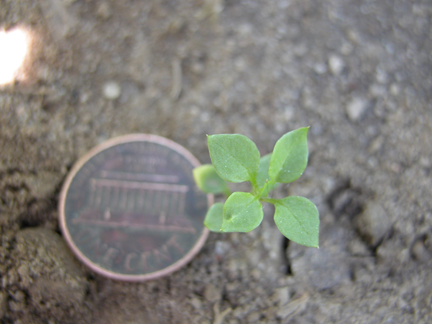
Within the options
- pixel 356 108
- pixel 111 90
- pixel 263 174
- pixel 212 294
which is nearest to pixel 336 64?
pixel 356 108

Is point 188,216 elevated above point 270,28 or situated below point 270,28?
below

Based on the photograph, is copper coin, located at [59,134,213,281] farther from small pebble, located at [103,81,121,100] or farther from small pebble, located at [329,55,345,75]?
small pebble, located at [329,55,345,75]

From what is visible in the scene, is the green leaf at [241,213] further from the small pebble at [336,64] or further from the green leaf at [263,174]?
the small pebble at [336,64]

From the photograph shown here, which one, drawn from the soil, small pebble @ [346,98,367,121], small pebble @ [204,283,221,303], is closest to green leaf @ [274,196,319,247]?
the soil

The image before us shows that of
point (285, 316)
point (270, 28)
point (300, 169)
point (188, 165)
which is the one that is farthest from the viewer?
point (270, 28)

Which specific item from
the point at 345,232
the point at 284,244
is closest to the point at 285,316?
the point at 284,244

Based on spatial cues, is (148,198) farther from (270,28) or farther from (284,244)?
(270,28)
